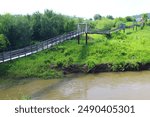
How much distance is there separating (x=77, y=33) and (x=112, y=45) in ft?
15.5

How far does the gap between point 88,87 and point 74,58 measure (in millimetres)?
6146

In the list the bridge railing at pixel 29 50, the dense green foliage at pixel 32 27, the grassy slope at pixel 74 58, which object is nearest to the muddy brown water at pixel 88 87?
the grassy slope at pixel 74 58

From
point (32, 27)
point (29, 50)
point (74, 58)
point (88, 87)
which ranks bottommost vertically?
point (88, 87)

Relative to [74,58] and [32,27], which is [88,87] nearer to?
[74,58]

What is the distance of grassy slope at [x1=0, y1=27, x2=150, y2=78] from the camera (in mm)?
25281

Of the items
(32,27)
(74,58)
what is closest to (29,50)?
(74,58)

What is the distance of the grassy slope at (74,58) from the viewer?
82.9 ft

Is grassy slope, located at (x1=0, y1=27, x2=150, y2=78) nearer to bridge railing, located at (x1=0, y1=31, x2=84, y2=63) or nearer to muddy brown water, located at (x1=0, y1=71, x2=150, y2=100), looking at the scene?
bridge railing, located at (x1=0, y1=31, x2=84, y2=63)

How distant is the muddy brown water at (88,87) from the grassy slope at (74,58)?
4.84 feet

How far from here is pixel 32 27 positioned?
3309 centimetres

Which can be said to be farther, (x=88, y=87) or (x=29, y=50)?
(x=29, y=50)

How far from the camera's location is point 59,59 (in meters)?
27.4

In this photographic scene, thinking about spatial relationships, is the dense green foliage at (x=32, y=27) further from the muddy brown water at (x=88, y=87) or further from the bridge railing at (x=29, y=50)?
the muddy brown water at (x=88, y=87)

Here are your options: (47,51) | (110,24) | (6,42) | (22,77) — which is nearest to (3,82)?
(22,77)
